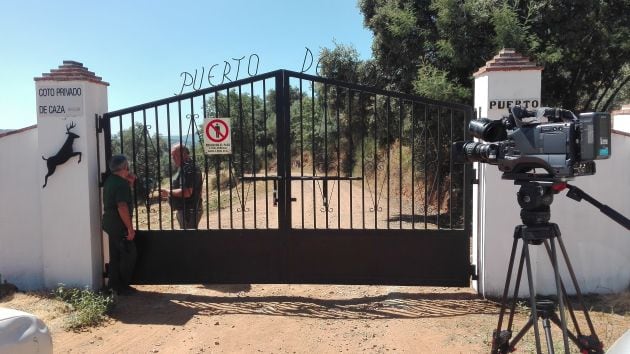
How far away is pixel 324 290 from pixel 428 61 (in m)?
6.59

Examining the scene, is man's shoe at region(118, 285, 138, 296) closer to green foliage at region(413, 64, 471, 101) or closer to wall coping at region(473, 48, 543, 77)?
wall coping at region(473, 48, 543, 77)


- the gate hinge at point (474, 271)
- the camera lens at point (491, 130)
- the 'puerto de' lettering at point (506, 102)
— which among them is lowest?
the gate hinge at point (474, 271)

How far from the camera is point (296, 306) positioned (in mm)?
5352

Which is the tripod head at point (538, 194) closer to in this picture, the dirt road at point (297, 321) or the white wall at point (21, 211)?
the dirt road at point (297, 321)

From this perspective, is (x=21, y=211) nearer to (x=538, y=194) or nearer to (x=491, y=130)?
(x=491, y=130)

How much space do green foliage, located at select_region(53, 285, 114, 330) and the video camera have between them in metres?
3.89

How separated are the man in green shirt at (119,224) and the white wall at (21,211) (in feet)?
2.88

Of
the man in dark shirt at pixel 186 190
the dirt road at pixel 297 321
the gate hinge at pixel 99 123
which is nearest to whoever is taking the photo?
the dirt road at pixel 297 321

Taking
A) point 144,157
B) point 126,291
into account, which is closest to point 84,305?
point 126,291

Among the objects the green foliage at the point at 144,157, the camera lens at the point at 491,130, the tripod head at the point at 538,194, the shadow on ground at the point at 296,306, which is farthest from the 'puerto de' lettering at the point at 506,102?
the green foliage at the point at 144,157

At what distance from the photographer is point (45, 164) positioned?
17.9 ft

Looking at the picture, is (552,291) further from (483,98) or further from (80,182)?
(80,182)

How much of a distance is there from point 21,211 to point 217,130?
243cm

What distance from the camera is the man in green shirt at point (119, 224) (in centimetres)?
531
